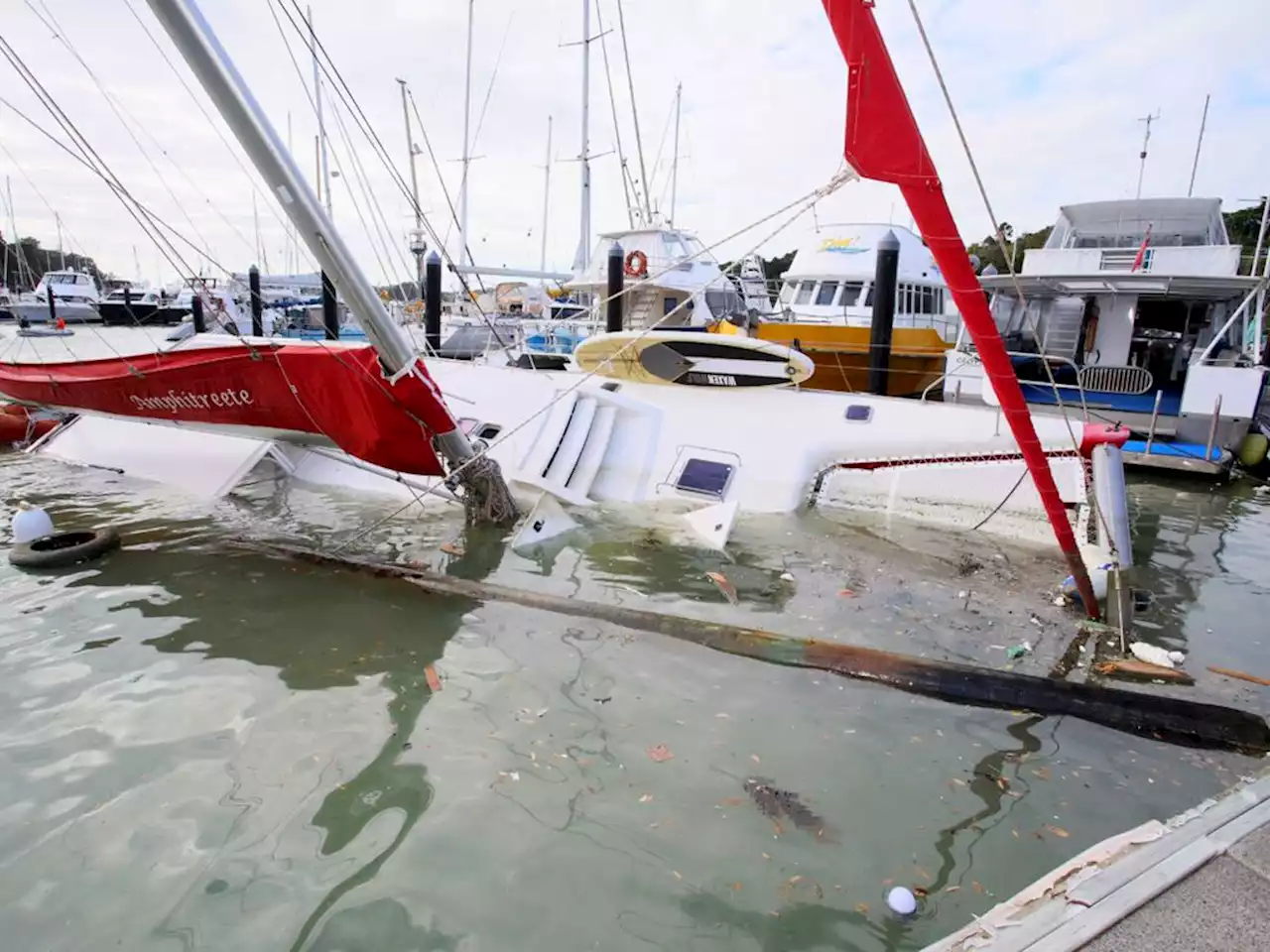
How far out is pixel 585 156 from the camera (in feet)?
75.4

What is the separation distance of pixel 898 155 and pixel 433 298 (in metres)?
12.8

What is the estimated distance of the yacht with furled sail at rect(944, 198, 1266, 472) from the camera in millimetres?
12195

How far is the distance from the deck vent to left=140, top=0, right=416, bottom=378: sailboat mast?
394 centimetres

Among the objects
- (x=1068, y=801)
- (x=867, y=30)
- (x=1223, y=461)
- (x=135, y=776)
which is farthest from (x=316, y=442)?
(x=1223, y=461)

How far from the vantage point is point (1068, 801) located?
3.65m

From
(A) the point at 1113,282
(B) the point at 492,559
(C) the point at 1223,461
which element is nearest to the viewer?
A: (B) the point at 492,559

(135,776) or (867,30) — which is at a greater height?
(867,30)

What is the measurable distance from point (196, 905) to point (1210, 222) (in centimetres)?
2075

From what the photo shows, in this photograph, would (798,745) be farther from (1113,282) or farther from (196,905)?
(1113,282)

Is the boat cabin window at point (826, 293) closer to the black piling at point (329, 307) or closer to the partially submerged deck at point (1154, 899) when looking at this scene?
the black piling at point (329, 307)

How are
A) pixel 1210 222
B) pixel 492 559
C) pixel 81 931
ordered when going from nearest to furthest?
pixel 81 931
pixel 492 559
pixel 1210 222

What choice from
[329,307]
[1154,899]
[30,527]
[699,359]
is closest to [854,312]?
[699,359]

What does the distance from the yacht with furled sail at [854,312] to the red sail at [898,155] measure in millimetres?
8508

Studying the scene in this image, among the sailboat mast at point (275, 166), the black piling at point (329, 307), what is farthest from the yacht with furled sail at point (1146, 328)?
the black piling at point (329, 307)
